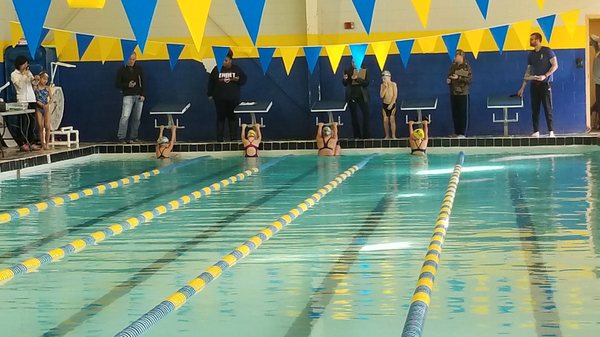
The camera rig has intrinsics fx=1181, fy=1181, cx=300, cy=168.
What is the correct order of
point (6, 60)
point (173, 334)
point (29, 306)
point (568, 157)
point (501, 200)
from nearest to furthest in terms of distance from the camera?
point (173, 334), point (29, 306), point (501, 200), point (568, 157), point (6, 60)

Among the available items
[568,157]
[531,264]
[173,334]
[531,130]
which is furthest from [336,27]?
[173,334]

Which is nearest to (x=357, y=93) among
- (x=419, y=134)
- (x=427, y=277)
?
(x=419, y=134)

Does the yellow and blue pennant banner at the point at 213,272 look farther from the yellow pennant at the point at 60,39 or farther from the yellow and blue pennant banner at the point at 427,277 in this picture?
the yellow pennant at the point at 60,39

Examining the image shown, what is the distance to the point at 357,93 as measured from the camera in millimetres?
17203

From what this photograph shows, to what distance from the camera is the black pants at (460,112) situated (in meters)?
17.0

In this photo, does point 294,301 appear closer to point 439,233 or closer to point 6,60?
point 439,233

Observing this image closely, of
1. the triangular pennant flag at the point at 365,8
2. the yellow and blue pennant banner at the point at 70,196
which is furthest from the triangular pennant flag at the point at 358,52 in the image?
the triangular pennant flag at the point at 365,8

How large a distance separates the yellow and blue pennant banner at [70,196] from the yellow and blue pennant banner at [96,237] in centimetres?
101

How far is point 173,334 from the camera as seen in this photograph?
5.16 meters

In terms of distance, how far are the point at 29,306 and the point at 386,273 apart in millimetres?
1940

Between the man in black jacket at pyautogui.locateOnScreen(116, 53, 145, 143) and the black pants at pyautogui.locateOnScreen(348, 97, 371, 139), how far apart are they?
123 inches

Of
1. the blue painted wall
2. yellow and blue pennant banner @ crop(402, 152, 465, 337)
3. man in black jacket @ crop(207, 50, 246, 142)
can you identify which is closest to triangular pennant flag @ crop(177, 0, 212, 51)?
yellow and blue pennant banner @ crop(402, 152, 465, 337)

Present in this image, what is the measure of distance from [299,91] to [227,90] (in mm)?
1448

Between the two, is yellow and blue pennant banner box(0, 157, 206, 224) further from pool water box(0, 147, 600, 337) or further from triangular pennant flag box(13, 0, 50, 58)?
triangular pennant flag box(13, 0, 50, 58)
